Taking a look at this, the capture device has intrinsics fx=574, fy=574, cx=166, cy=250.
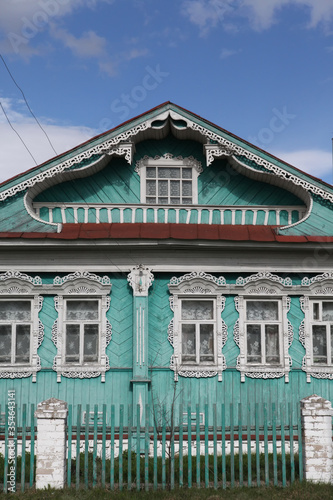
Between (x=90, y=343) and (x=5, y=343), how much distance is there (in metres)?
1.57

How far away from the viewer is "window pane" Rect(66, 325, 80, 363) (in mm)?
10672

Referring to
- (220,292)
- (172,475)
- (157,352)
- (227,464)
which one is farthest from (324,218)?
(172,475)

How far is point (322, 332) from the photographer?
10.9 meters

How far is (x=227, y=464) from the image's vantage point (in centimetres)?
809

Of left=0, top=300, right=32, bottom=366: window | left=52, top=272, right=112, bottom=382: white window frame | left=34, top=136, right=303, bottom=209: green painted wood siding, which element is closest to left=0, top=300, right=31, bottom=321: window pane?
left=0, top=300, right=32, bottom=366: window

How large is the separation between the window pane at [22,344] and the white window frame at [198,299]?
8.69ft

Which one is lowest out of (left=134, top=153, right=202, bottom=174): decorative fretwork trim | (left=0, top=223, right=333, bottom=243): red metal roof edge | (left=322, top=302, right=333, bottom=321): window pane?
(left=322, top=302, right=333, bottom=321): window pane

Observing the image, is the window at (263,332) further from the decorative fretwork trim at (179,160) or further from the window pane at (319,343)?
the decorative fretwork trim at (179,160)

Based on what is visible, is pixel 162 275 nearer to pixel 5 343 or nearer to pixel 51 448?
pixel 5 343

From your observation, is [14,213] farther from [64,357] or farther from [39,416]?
[39,416]

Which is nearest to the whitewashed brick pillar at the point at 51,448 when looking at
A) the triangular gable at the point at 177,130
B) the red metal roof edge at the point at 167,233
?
the red metal roof edge at the point at 167,233

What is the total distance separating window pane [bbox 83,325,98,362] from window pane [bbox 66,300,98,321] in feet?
0.61

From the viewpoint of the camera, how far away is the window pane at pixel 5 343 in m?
→ 10.6

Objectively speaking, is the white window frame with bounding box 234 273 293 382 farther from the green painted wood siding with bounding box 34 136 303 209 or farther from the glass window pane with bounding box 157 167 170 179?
the glass window pane with bounding box 157 167 170 179
